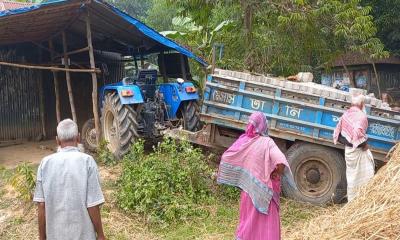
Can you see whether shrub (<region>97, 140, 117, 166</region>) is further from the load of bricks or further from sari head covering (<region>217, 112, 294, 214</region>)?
sari head covering (<region>217, 112, 294, 214</region>)

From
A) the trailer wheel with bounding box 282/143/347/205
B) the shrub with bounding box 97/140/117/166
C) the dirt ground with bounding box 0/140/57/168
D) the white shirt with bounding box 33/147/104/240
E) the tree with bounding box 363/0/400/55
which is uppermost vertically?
the tree with bounding box 363/0/400/55

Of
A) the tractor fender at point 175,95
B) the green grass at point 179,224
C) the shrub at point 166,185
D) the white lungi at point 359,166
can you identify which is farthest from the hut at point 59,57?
the white lungi at point 359,166

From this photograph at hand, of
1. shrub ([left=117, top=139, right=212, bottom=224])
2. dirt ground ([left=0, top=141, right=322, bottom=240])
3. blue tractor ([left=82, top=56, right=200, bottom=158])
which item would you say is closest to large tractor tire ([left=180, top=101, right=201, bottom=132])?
blue tractor ([left=82, top=56, right=200, bottom=158])

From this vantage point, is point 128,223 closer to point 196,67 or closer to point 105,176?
point 105,176

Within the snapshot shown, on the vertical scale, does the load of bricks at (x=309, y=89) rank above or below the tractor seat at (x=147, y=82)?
above

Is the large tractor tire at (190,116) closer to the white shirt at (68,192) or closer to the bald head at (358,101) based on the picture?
the bald head at (358,101)

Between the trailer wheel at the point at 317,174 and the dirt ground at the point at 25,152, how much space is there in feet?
17.2

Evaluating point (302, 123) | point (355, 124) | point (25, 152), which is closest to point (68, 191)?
point (355, 124)

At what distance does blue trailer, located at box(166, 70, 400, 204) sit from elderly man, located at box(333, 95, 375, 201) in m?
0.41

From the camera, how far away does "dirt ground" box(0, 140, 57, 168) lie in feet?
30.9

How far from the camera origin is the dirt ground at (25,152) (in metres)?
9.43

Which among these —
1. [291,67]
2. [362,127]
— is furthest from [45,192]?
[291,67]

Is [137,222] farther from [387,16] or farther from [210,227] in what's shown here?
[387,16]

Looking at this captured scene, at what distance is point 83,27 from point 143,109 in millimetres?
2862
